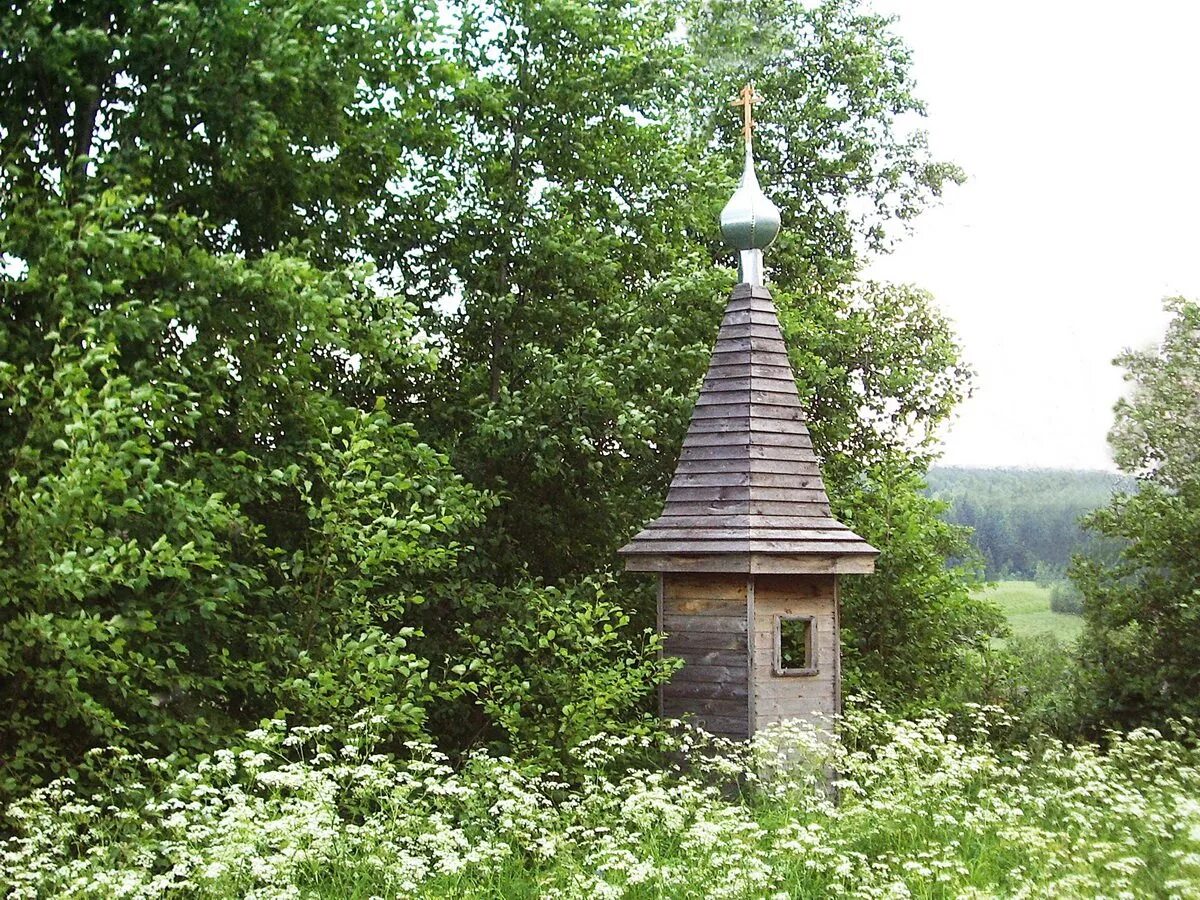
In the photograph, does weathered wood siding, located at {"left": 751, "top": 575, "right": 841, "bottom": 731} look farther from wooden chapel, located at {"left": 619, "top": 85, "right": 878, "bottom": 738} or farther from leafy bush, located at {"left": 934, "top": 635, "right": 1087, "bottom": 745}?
leafy bush, located at {"left": 934, "top": 635, "right": 1087, "bottom": 745}

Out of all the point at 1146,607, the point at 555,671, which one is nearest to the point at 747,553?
the point at 555,671

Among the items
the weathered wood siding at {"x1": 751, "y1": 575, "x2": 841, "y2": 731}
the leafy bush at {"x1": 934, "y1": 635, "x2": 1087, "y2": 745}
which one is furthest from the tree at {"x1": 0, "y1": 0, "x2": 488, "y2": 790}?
the leafy bush at {"x1": 934, "y1": 635, "x2": 1087, "y2": 745}

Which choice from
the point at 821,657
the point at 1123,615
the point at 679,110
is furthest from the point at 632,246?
the point at 1123,615

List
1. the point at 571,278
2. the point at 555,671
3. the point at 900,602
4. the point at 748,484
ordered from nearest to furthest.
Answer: the point at 748,484 → the point at 555,671 → the point at 571,278 → the point at 900,602

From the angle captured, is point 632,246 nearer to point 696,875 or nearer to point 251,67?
point 251,67

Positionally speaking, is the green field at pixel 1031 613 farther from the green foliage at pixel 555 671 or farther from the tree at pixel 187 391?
the tree at pixel 187 391

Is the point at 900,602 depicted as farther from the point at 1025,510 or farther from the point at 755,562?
the point at 1025,510

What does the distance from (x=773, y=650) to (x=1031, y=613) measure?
15.1 meters

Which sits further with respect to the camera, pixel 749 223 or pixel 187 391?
pixel 749 223

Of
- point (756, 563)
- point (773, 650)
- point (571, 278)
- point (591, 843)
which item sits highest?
point (571, 278)

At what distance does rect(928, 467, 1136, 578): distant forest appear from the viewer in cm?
2517

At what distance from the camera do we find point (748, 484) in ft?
36.2

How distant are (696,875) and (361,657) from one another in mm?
3794

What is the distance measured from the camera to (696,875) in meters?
6.41
